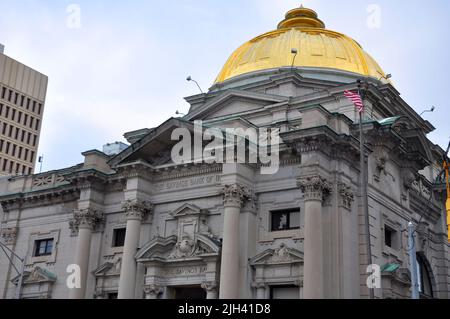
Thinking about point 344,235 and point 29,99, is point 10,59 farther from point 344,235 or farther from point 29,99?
point 344,235

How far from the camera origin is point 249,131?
102ft

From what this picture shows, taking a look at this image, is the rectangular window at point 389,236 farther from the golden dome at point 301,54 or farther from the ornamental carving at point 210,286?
the golden dome at point 301,54

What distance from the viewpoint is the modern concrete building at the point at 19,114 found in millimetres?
96875

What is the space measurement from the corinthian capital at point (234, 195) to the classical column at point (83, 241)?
8.85 metres

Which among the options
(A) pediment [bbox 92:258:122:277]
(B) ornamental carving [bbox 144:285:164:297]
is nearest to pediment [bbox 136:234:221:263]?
(B) ornamental carving [bbox 144:285:164:297]

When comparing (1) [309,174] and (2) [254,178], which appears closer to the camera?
(1) [309,174]

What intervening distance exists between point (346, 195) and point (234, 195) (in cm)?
508

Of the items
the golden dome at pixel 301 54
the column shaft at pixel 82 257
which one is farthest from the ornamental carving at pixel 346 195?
the column shaft at pixel 82 257

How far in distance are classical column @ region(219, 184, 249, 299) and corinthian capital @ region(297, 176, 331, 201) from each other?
3.10 meters

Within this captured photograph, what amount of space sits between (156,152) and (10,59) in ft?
242

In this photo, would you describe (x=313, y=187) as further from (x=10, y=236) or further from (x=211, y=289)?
(x=10, y=236)

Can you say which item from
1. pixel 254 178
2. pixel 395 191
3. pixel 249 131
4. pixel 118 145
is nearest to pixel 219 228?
pixel 254 178

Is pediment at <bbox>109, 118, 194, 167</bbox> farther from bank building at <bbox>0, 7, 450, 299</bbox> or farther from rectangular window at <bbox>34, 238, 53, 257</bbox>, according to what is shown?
rectangular window at <bbox>34, 238, 53, 257</bbox>
